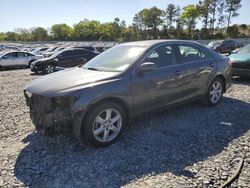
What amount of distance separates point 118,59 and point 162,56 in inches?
34.4

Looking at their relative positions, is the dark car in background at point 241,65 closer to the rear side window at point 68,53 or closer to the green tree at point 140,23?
the rear side window at point 68,53

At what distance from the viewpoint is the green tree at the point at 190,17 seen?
6700cm

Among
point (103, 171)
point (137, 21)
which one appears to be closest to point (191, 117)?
point (103, 171)

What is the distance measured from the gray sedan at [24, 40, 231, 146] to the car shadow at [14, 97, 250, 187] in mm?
363

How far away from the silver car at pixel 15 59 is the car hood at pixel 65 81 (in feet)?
56.3

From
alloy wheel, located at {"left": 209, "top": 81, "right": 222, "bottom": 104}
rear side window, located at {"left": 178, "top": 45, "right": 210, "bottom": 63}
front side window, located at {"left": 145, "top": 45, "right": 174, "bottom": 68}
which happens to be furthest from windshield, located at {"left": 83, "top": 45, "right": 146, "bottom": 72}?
alloy wheel, located at {"left": 209, "top": 81, "right": 222, "bottom": 104}

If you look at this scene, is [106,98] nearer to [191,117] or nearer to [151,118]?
[151,118]

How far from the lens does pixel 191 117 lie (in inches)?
225

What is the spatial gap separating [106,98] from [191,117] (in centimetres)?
226

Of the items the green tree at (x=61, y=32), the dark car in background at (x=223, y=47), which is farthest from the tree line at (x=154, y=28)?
the dark car in background at (x=223, y=47)

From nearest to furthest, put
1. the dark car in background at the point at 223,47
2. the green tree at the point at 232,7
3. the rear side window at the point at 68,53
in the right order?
the rear side window at the point at 68,53 < the dark car in background at the point at 223,47 < the green tree at the point at 232,7

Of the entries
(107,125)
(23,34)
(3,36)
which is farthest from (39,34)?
(107,125)

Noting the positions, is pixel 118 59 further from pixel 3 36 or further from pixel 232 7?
pixel 3 36

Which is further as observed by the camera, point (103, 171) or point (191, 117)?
point (191, 117)
